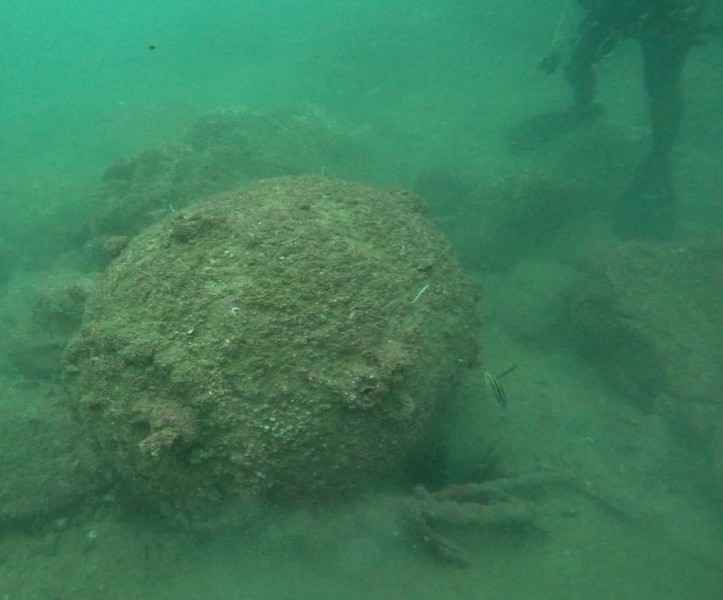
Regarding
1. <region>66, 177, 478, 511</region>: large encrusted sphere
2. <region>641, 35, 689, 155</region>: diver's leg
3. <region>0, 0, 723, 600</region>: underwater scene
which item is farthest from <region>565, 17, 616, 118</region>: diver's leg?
<region>66, 177, 478, 511</region>: large encrusted sphere

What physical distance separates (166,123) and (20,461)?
16147mm

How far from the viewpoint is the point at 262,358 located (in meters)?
3.55

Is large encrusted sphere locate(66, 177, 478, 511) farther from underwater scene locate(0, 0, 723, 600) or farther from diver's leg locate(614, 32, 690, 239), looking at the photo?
diver's leg locate(614, 32, 690, 239)

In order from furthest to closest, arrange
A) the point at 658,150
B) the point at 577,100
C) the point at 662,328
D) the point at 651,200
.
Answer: the point at 577,100 < the point at 651,200 < the point at 658,150 < the point at 662,328

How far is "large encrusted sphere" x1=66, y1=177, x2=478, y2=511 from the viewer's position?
3504mm

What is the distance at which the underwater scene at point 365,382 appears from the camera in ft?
12.0

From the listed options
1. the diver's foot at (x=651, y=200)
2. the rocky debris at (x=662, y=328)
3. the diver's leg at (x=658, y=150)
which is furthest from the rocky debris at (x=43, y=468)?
the diver's foot at (x=651, y=200)

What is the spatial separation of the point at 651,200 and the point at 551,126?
5.24m

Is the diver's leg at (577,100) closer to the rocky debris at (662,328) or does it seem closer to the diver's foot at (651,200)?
the diver's foot at (651,200)

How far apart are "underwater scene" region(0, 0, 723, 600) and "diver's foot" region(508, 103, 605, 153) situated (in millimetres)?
3091

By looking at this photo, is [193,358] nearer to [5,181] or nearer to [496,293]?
[496,293]

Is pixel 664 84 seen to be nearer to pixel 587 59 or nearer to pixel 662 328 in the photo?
pixel 587 59

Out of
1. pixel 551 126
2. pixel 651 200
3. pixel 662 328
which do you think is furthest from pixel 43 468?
pixel 551 126

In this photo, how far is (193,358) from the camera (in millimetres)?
3572
